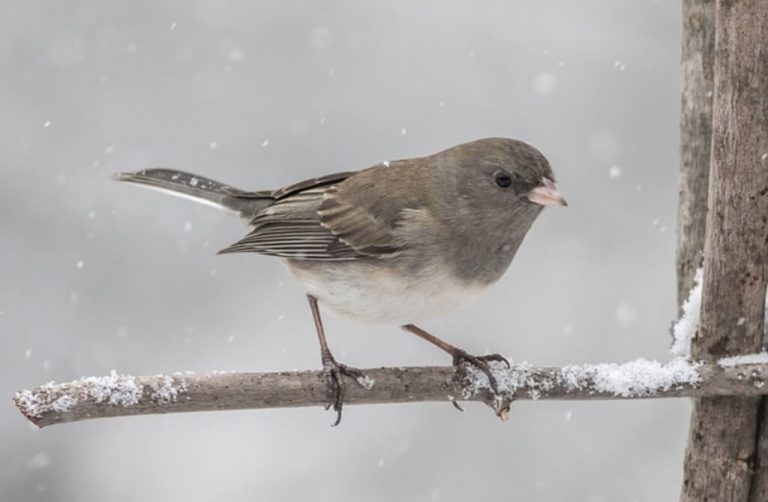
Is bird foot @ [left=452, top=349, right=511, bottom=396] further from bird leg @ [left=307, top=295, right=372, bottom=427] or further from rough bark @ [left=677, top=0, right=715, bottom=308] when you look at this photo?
rough bark @ [left=677, top=0, right=715, bottom=308]

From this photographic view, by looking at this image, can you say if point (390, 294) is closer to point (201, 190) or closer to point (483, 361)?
point (483, 361)

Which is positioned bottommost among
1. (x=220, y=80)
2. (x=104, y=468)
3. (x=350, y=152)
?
(x=104, y=468)

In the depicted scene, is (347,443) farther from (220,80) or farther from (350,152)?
(220,80)

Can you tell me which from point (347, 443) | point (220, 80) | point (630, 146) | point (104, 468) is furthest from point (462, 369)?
point (220, 80)

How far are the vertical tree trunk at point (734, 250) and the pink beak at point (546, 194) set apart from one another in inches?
17.3

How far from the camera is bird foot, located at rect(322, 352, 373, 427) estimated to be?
119 inches

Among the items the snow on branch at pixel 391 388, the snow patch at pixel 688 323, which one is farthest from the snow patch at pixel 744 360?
the snow patch at pixel 688 323

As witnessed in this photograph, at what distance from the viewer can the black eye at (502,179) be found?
10.7ft

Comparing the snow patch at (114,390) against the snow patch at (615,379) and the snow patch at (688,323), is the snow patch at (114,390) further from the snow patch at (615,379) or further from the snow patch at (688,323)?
the snow patch at (688,323)

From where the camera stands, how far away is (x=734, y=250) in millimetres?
2828

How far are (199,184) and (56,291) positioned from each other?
2196 millimetres

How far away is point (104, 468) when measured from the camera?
5.55m

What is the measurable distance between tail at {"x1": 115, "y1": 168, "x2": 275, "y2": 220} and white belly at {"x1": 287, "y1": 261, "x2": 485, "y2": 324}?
667 millimetres

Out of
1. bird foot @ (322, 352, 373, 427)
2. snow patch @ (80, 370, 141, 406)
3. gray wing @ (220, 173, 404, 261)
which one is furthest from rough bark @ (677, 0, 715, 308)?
snow patch @ (80, 370, 141, 406)
